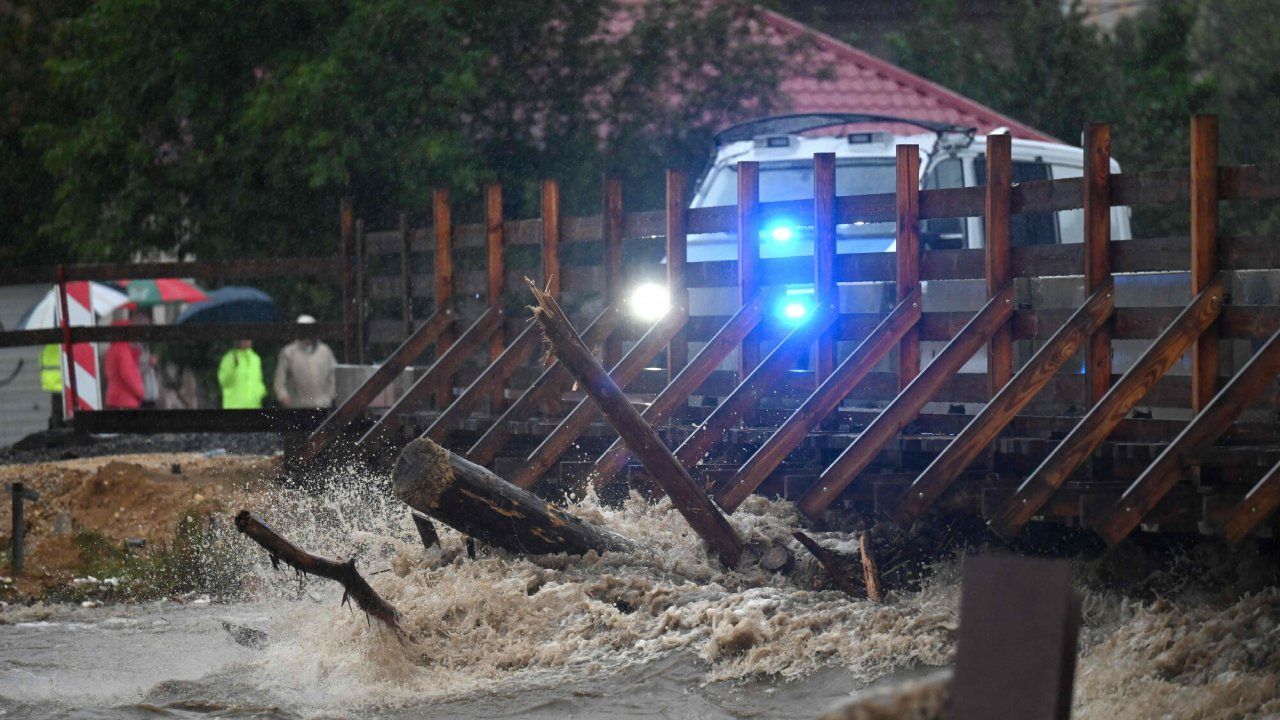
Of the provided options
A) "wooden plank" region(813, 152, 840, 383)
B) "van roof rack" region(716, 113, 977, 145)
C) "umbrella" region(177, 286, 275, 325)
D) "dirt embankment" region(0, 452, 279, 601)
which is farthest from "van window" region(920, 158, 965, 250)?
"umbrella" region(177, 286, 275, 325)

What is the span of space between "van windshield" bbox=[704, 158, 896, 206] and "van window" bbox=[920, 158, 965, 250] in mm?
336

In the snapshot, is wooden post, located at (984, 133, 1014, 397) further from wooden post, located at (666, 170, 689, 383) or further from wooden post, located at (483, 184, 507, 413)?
wooden post, located at (483, 184, 507, 413)

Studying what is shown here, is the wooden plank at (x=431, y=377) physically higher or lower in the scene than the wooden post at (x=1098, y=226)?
lower

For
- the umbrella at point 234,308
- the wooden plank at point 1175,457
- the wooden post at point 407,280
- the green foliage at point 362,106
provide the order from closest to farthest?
1. the wooden plank at point 1175,457
2. the wooden post at point 407,280
3. the green foliage at point 362,106
4. the umbrella at point 234,308

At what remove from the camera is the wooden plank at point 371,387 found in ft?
44.6

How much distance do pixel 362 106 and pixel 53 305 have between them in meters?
4.98

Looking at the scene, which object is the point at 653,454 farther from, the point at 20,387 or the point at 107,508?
the point at 20,387

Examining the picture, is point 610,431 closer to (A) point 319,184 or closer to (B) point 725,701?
(B) point 725,701

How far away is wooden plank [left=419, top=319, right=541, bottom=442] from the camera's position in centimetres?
1237

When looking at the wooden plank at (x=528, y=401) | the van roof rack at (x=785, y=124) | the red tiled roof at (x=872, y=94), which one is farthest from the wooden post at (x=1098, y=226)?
the red tiled roof at (x=872, y=94)

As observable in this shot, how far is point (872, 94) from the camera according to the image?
2400 cm

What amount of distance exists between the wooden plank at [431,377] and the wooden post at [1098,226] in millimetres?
5608

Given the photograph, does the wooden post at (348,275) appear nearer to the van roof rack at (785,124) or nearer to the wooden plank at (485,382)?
the wooden plank at (485,382)

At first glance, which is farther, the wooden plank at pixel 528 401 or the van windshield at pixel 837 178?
the van windshield at pixel 837 178
